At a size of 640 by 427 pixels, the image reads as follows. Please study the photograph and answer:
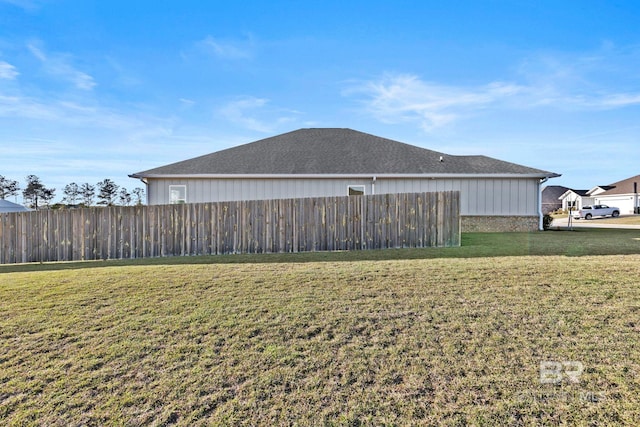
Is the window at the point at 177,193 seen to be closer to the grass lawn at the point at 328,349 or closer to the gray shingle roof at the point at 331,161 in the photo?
the gray shingle roof at the point at 331,161

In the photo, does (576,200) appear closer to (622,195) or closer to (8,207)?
(622,195)

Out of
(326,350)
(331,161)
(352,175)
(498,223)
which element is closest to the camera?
(326,350)

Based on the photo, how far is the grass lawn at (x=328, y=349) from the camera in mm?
2281

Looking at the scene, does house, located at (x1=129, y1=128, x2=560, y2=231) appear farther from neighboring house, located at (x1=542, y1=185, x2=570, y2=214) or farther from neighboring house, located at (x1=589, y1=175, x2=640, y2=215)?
neighboring house, located at (x1=542, y1=185, x2=570, y2=214)

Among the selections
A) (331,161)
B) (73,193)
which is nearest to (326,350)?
(331,161)

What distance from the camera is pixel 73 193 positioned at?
97.8ft

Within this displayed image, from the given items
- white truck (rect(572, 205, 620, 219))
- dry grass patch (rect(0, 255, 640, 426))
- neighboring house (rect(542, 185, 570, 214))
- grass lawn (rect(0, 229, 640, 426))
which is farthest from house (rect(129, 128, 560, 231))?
neighboring house (rect(542, 185, 570, 214))

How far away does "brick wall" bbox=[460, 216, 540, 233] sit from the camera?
1449 cm

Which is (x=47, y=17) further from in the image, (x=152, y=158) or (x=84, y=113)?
(x=152, y=158)

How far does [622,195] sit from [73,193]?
6114 cm

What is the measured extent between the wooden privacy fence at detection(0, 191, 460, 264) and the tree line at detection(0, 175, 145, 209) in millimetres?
21333

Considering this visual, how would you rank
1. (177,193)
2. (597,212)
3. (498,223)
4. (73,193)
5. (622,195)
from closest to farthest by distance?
(177,193) < (498,223) < (73,193) < (597,212) < (622,195)

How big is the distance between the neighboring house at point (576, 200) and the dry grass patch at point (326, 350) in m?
54.0

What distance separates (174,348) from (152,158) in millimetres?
15163
